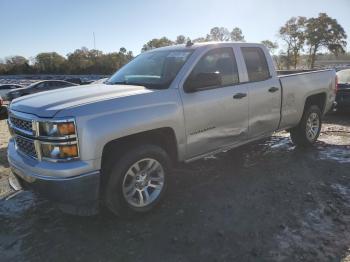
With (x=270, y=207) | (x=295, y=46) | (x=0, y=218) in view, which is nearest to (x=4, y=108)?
(x=0, y=218)

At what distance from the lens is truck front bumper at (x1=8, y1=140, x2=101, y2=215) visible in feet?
11.2

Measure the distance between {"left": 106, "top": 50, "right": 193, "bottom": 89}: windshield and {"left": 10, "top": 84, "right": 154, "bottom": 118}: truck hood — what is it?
26 centimetres

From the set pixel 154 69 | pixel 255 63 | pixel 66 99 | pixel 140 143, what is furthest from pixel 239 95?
pixel 66 99

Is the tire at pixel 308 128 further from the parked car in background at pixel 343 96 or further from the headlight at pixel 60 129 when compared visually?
the headlight at pixel 60 129

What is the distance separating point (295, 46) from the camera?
61.0 meters

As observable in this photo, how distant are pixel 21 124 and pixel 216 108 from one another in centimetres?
234

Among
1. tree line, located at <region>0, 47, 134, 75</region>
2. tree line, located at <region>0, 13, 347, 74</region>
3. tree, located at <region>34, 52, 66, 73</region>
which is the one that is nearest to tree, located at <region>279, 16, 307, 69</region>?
tree line, located at <region>0, 13, 347, 74</region>

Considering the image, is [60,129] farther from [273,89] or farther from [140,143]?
[273,89]

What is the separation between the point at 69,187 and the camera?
3.42 meters

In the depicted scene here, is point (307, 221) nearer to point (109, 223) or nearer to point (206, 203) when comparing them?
point (206, 203)

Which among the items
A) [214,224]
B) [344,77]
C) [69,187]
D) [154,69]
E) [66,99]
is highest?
[154,69]

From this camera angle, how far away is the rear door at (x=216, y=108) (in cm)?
443

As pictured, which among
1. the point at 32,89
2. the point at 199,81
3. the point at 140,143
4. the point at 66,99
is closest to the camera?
the point at 66,99

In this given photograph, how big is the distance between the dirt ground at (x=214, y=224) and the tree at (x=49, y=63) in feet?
318
